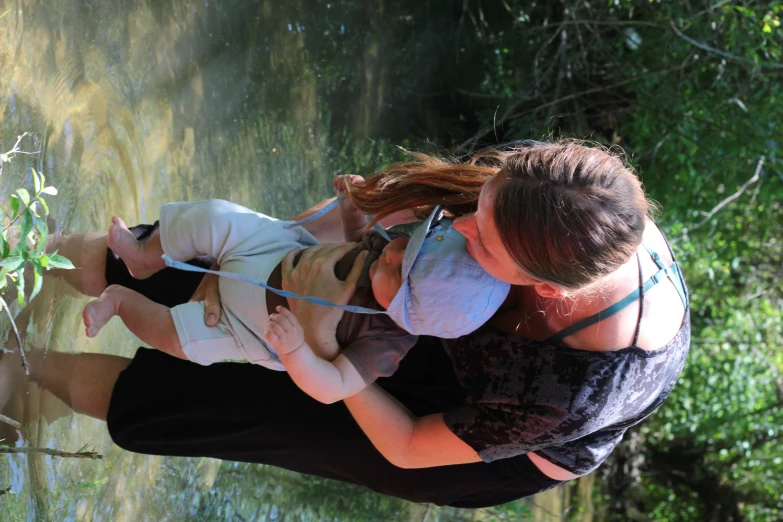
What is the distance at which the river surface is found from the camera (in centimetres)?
198

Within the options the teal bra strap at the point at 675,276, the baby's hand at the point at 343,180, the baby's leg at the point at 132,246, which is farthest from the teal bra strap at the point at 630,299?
the baby's leg at the point at 132,246

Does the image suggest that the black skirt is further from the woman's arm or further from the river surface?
the river surface

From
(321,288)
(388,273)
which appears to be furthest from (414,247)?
(321,288)

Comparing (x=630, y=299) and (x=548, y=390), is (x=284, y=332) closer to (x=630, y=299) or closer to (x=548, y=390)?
(x=548, y=390)

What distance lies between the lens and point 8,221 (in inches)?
65.8

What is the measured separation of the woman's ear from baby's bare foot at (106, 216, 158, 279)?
0.99 m

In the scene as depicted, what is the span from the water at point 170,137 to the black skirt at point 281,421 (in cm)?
30

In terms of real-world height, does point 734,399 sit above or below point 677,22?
below

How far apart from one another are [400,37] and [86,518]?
3.09 m

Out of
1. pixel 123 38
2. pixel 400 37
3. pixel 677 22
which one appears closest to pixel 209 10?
pixel 123 38

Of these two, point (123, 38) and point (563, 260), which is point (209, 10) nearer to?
point (123, 38)

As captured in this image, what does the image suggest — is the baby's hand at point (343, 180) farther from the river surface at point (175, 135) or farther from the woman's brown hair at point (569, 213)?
the river surface at point (175, 135)

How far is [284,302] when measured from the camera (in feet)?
5.56

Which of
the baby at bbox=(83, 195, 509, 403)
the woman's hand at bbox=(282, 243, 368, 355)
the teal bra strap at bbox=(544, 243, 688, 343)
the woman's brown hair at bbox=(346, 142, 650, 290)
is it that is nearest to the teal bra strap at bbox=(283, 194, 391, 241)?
the baby at bbox=(83, 195, 509, 403)
